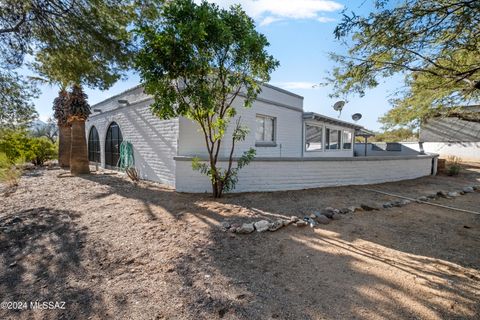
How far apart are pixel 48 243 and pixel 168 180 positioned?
4205 millimetres

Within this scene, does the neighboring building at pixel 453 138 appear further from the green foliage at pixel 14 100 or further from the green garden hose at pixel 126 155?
the green foliage at pixel 14 100

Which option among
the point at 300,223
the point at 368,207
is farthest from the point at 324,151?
the point at 300,223

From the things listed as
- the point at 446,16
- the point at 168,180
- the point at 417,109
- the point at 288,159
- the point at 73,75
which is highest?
the point at 73,75

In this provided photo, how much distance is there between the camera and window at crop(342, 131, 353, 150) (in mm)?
15148

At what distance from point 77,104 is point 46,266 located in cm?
961

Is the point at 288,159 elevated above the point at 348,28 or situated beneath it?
situated beneath

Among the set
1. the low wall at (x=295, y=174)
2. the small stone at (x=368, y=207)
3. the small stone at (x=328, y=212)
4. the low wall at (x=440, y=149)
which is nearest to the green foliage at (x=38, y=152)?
the low wall at (x=295, y=174)

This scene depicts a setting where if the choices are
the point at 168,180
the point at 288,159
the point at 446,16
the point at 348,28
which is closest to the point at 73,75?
the point at 168,180

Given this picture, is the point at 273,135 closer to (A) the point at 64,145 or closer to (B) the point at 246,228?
(B) the point at 246,228

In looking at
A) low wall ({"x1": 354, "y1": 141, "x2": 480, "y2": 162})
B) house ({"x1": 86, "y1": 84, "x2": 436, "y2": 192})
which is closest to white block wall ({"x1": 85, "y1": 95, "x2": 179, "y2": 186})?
house ({"x1": 86, "y1": 84, "x2": 436, "y2": 192})

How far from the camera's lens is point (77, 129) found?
10844mm

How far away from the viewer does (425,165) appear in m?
11.3

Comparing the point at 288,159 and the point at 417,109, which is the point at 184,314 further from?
the point at 417,109

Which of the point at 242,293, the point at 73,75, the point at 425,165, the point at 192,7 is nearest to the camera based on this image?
the point at 242,293
